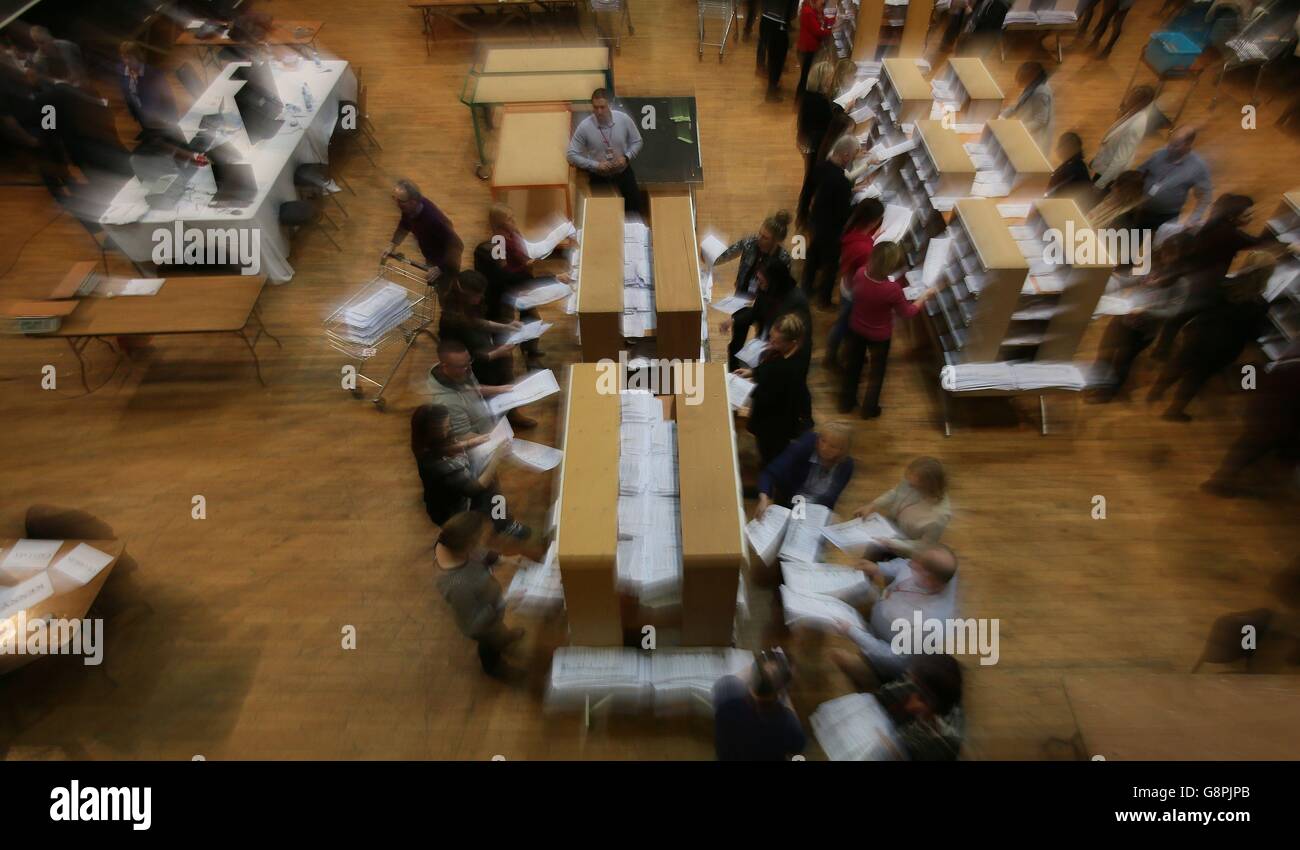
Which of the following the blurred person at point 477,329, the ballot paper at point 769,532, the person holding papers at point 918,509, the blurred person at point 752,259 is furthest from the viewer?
the blurred person at point 752,259

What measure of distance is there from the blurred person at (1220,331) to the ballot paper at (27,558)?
759 cm

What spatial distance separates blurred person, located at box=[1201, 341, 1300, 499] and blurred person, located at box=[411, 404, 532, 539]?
193 inches

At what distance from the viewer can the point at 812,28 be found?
7.93 meters

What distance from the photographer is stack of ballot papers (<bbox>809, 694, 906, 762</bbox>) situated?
308cm

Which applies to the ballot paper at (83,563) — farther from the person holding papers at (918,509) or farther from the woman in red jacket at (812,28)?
the woman in red jacket at (812,28)

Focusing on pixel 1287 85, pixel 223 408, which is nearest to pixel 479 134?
pixel 223 408

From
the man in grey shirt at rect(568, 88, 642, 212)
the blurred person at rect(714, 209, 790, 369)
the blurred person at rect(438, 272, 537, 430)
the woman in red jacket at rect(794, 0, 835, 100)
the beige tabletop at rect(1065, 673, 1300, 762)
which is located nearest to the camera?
the beige tabletop at rect(1065, 673, 1300, 762)

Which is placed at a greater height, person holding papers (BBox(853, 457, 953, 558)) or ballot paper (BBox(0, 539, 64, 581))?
person holding papers (BBox(853, 457, 953, 558))

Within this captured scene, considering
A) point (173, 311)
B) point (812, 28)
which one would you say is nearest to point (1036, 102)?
point (812, 28)

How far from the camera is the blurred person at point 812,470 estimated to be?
367 cm

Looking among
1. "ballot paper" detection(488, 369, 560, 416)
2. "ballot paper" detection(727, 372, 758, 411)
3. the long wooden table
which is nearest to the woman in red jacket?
"ballot paper" detection(727, 372, 758, 411)

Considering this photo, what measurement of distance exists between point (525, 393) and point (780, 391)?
1670 millimetres

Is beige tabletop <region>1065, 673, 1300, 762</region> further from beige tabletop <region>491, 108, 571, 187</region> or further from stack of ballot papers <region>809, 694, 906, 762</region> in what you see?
beige tabletop <region>491, 108, 571, 187</region>

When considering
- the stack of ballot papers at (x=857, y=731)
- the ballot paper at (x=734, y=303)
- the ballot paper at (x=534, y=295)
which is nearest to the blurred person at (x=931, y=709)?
the stack of ballot papers at (x=857, y=731)
